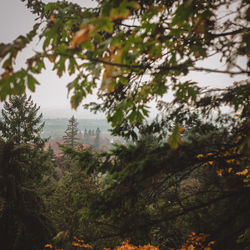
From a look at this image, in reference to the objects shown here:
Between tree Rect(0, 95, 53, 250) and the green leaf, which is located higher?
the green leaf

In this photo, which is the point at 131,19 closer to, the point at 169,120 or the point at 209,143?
the point at 169,120

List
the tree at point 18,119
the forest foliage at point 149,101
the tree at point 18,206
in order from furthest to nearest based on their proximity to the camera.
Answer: the tree at point 18,119 < the tree at point 18,206 < the forest foliage at point 149,101

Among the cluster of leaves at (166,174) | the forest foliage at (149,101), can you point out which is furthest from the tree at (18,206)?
the cluster of leaves at (166,174)

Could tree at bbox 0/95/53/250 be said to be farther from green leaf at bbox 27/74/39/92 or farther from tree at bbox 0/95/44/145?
tree at bbox 0/95/44/145

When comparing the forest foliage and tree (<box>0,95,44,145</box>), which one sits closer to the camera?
the forest foliage

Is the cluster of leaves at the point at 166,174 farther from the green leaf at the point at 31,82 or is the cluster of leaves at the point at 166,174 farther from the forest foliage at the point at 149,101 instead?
the green leaf at the point at 31,82

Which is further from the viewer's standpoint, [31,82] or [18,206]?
[18,206]

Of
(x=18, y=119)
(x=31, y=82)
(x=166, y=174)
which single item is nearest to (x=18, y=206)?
(x=166, y=174)

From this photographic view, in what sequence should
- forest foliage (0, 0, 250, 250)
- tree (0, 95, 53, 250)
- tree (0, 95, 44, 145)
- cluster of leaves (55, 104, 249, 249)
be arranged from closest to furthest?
forest foliage (0, 0, 250, 250) < cluster of leaves (55, 104, 249, 249) < tree (0, 95, 53, 250) < tree (0, 95, 44, 145)

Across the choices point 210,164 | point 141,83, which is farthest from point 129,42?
point 210,164

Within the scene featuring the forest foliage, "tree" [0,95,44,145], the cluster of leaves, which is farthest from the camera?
"tree" [0,95,44,145]

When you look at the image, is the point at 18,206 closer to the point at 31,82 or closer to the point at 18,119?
the point at 31,82

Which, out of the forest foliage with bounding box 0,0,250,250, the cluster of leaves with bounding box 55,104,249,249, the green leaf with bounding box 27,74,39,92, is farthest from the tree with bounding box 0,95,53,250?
the green leaf with bounding box 27,74,39,92

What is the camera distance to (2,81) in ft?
4.31
